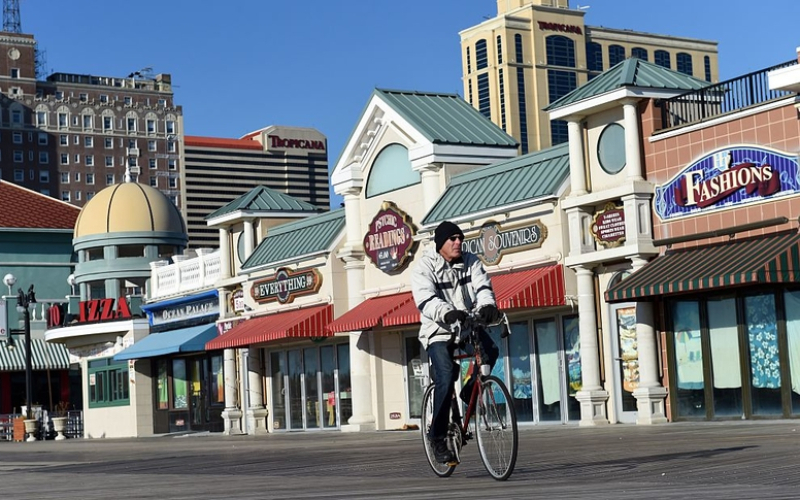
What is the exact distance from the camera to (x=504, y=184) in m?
28.8

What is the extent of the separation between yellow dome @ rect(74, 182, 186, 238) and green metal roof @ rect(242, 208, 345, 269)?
12469 mm

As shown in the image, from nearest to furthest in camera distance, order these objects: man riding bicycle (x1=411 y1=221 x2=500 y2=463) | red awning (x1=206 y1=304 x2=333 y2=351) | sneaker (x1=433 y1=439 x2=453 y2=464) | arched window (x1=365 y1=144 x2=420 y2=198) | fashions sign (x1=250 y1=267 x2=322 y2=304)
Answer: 1. man riding bicycle (x1=411 y1=221 x2=500 y2=463)
2. sneaker (x1=433 y1=439 x2=453 y2=464)
3. arched window (x1=365 y1=144 x2=420 y2=198)
4. red awning (x1=206 y1=304 x2=333 y2=351)
5. fashions sign (x1=250 y1=267 x2=322 y2=304)

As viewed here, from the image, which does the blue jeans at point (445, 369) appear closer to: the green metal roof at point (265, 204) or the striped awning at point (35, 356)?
the green metal roof at point (265, 204)

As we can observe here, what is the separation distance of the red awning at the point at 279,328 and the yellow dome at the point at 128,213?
12.9 meters

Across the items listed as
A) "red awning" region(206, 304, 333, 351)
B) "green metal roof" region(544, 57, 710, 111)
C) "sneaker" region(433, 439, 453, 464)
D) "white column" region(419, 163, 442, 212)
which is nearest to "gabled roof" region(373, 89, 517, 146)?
"white column" region(419, 163, 442, 212)

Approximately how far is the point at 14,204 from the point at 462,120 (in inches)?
1403

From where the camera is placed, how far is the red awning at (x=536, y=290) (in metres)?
26.2

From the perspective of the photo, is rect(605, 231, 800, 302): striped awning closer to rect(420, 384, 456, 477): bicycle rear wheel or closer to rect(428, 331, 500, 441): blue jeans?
rect(420, 384, 456, 477): bicycle rear wheel

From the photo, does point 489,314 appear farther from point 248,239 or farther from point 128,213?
point 128,213

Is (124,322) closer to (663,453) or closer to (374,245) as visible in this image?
(374,245)

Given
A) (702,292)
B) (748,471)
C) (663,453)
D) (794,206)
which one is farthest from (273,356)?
(748,471)

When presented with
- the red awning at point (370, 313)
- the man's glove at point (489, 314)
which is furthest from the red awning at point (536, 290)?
the man's glove at point (489, 314)

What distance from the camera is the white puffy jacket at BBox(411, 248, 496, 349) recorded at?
10656 millimetres

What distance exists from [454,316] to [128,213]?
41.1 metres
